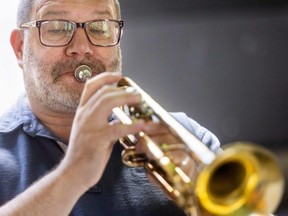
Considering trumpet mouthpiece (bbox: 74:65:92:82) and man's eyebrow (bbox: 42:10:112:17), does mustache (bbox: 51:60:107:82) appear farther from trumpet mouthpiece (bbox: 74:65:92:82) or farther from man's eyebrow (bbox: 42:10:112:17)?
man's eyebrow (bbox: 42:10:112:17)

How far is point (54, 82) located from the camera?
4.36 feet

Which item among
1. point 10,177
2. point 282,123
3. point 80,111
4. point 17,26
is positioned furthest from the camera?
point 282,123

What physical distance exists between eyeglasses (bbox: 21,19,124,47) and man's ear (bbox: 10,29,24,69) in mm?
75

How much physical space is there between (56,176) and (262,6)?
4.99 feet

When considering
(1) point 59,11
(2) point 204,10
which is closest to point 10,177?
(1) point 59,11

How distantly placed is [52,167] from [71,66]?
0.80 feet

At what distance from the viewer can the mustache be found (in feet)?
4.25

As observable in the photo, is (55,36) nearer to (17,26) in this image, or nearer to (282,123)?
(17,26)

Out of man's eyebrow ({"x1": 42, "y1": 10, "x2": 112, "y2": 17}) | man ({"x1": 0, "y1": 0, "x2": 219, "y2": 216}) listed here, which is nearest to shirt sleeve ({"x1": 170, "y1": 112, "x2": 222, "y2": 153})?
man ({"x1": 0, "y1": 0, "x2": 219, "y2": 216})

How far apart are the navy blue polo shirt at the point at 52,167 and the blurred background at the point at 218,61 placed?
85 centimetres

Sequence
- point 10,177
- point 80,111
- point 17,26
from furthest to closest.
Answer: point 17,26 → point 10,177 → point 80,111

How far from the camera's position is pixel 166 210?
4.26 feet

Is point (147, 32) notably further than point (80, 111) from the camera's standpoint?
Yes

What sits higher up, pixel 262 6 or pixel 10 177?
pixel 262 6
